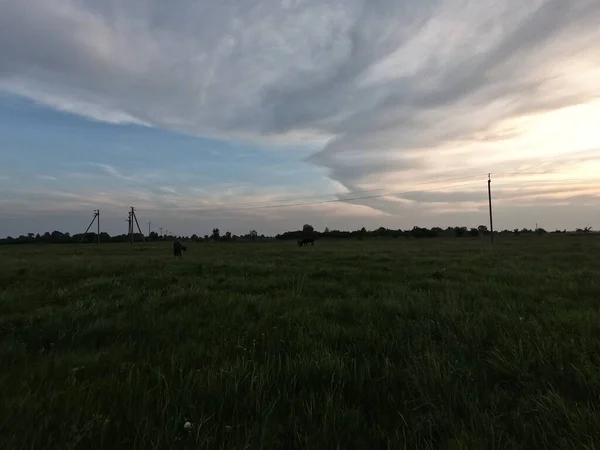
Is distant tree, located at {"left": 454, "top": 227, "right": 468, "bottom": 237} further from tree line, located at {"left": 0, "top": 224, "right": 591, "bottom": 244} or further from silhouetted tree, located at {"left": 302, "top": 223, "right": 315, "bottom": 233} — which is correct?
silhouetted tree, located at {"left": 302, "top": 223, "right": 315, "bottom": 233}

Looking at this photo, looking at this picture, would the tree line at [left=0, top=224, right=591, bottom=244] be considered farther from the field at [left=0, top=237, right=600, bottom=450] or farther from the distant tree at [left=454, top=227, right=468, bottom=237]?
the field at [left=0, top=237, right=600, bottom=450]

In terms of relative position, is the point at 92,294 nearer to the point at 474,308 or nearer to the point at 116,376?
the point at 116,376

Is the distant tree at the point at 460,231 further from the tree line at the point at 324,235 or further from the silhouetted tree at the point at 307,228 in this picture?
the silhouetted tree at the point at 307,228

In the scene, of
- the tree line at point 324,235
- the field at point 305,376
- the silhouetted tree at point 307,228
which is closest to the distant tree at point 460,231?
the tree line at point 324,235

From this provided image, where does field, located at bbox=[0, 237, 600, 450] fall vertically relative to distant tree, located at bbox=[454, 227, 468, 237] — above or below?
below

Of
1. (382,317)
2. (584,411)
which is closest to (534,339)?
(584,411)

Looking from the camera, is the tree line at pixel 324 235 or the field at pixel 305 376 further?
the tree line at pixel 324 235

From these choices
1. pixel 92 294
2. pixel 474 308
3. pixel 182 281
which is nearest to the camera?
pixel 474 308

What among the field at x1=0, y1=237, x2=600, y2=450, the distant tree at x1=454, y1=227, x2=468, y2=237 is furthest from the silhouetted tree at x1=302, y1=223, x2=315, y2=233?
the field at x1=0, y1=237, x2=600, y2=450

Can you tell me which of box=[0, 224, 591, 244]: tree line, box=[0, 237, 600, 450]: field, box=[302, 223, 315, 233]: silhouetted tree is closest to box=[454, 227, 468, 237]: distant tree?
box=[0, 224, 591, 244]: tree line

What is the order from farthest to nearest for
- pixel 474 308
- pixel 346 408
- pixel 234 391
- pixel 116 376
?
pixel 474 308 → pixel 116 376 → pixel 234 391 → pixel 346 408

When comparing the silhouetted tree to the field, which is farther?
the silhouetted tree

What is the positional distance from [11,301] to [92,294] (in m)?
1.43

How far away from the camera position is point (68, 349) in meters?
4.23
